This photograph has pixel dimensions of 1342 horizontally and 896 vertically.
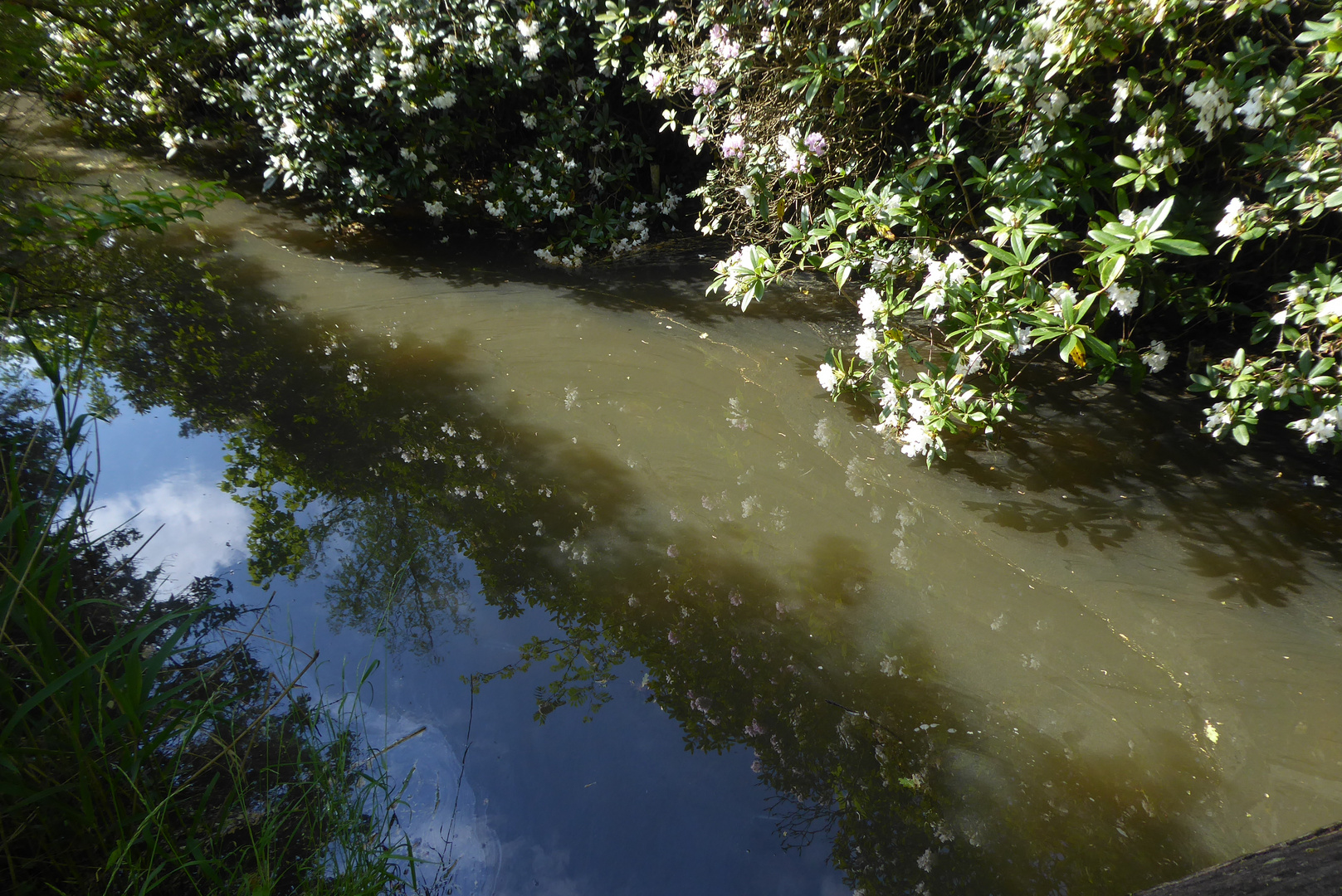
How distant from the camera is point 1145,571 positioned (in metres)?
2.53

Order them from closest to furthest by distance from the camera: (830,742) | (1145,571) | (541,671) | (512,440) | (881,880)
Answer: (881,880) → (830,742) → (541,671) → (1145,571) → (512,440)

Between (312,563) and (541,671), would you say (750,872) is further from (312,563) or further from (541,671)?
(312,563)

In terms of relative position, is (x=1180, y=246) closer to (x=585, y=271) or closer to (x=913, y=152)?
(x=913, y=152)

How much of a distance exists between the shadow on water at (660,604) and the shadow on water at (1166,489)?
77mm

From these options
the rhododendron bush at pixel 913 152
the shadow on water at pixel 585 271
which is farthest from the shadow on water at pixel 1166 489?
the shadow on water at pixel 585 271

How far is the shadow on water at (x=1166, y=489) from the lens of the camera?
258 centimetres

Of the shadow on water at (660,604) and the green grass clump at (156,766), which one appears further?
the shadow on water at (660,604)

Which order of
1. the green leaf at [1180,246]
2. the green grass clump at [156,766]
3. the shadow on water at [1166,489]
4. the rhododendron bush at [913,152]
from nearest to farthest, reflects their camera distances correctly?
the green grass clump at [156,766] → the green leaf at [1180,246] → the rhododendron bush at [913,152] → the shadow on water at [1166,489]

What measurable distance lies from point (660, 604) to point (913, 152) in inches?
99.4

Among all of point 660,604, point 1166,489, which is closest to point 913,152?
point 1166,489

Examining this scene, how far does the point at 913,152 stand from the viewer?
356cm

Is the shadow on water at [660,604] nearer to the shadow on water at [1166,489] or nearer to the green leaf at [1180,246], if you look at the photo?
the shadow on water at [1166,489]

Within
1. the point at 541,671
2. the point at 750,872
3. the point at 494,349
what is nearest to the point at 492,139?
the point at 494,349

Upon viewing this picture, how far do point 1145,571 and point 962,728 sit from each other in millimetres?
1006
